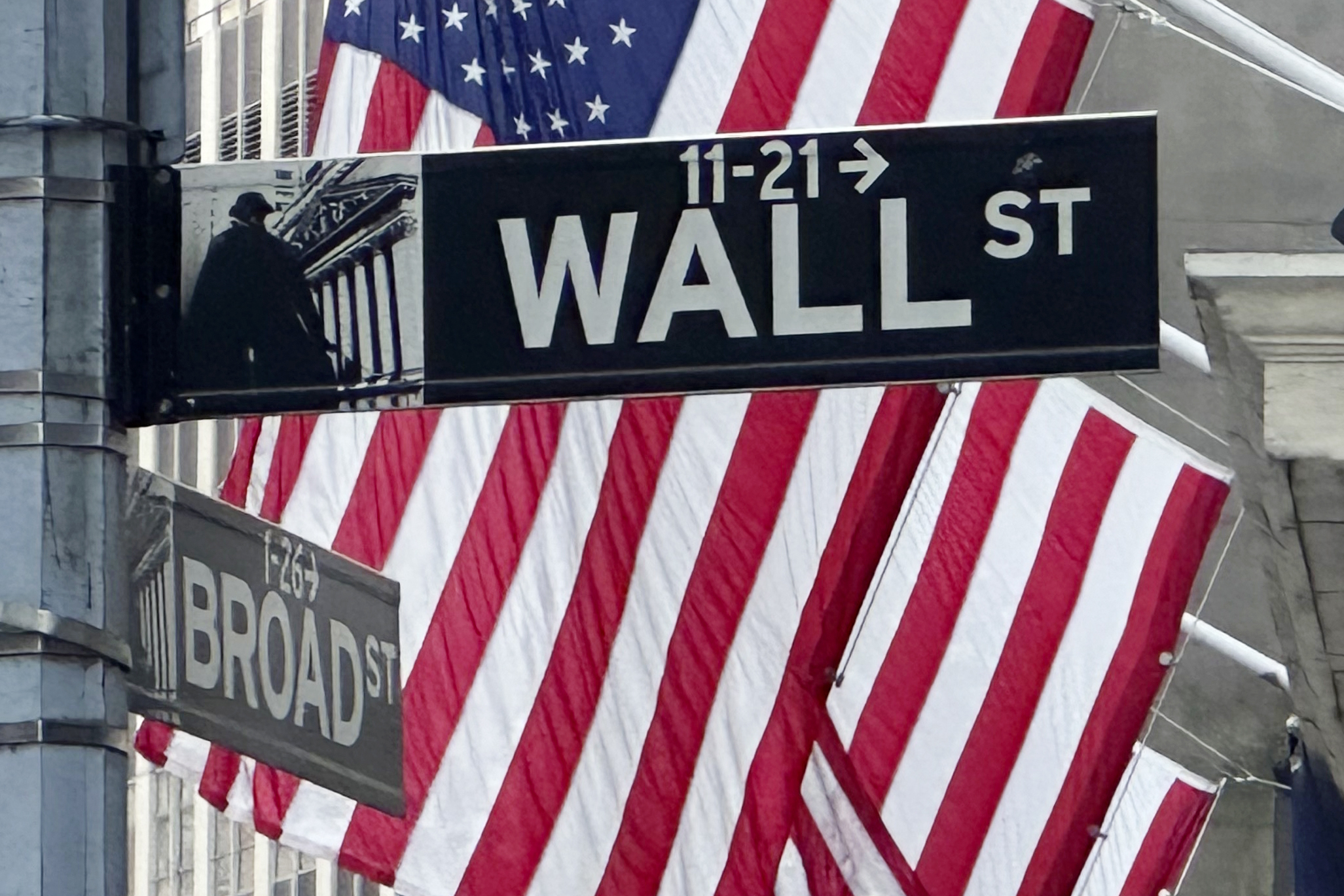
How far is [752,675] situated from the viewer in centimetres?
998

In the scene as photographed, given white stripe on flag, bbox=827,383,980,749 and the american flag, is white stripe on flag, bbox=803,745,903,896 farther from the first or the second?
white stripe on flag, bbox=827,383,980,749

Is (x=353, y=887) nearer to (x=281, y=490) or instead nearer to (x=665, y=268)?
(x=281, y=490)

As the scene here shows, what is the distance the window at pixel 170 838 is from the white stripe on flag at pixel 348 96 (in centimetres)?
2733

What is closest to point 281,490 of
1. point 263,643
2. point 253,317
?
point 263,643

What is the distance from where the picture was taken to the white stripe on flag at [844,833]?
34.7ft

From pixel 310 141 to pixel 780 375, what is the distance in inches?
369

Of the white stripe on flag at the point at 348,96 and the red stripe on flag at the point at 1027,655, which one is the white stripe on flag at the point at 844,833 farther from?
the white stripe on flag at the point at 348,96

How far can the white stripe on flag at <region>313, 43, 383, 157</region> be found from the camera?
11.0 meters

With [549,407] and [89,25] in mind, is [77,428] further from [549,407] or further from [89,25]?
[549,407]

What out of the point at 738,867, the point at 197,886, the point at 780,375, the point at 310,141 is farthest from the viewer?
the point at 197,886

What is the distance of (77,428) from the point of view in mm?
2648

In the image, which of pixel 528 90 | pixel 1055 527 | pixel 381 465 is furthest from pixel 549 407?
Answer: pixel 1055 527

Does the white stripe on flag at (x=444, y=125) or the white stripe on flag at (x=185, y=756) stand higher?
the white stripe on flag at (x=444, y=125)

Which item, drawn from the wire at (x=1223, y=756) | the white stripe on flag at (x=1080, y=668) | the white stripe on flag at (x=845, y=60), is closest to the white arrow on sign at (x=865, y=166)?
the white stripe on flag at (x=845, y=60)
